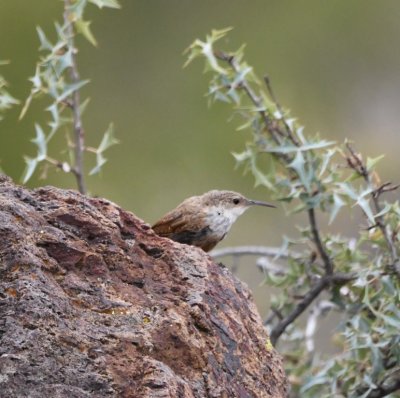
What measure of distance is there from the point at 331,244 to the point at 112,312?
7.60 ft

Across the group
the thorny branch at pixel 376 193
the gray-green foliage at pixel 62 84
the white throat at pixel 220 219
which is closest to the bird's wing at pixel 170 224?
the white throat at pixel 220 219

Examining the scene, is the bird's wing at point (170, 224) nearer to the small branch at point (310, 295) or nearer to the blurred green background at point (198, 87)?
the small branch at point (310, 295)

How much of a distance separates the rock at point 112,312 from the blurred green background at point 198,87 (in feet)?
23.0

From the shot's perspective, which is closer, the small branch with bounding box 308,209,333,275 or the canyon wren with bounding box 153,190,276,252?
the small branch with bounding box 308,209,333,275

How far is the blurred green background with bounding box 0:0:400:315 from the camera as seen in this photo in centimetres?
1284

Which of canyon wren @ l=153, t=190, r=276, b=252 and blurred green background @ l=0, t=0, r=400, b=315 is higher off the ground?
blurred green background @ l=0, t=0, r=400, b=315

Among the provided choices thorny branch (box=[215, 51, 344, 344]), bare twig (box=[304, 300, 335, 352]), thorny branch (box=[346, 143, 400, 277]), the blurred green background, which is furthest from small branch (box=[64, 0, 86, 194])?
the blurred green background

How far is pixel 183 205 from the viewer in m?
6.08

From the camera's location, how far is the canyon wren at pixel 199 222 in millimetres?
5836

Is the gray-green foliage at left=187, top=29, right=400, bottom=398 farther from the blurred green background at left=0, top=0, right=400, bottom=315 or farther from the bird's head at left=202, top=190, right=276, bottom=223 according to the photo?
the blurred green background at left=0, top=0, right=400, bottom=315

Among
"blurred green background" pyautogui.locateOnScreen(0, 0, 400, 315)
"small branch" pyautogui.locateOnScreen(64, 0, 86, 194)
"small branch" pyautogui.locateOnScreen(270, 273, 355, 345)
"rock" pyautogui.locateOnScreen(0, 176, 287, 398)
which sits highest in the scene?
"blurred green background" pyautogui.locateOnScreen(0, 0, 400, 315)

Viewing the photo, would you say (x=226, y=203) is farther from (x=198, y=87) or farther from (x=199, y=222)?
(x=198, y=87)

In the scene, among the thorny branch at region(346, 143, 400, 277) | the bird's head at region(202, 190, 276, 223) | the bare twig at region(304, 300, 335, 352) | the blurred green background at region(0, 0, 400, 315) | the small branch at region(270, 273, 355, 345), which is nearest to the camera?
the thorny branch at region(346, 143, 400, 277)

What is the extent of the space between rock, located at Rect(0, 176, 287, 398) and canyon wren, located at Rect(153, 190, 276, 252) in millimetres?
1420
